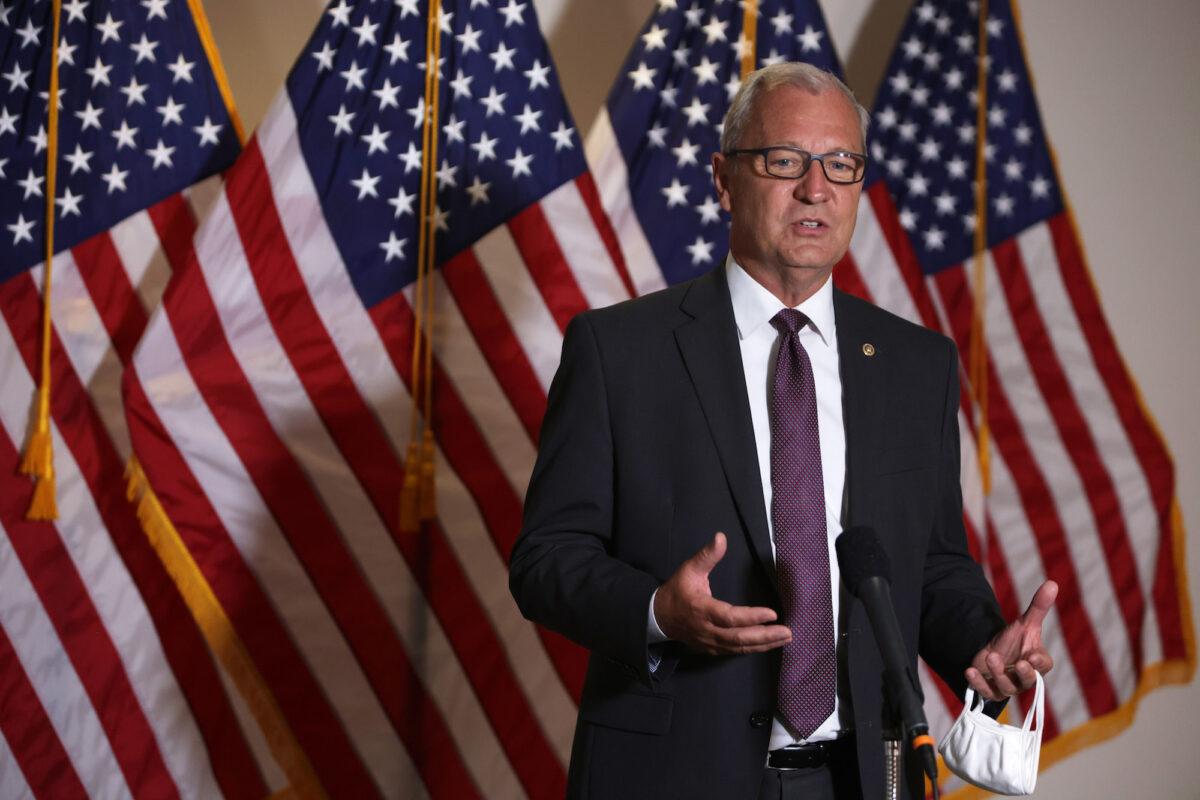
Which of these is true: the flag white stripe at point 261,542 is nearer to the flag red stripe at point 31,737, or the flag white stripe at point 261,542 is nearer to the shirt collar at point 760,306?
the flag red stripe at point 31,737

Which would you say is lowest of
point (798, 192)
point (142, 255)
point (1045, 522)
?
point (1045, 522)

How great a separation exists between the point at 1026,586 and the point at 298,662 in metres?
1.91

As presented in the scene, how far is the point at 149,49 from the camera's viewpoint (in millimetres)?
2832

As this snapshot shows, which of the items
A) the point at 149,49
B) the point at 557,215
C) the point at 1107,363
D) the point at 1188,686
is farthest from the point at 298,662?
the point at 1188,686

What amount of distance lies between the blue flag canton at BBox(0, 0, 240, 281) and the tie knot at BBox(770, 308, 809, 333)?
1.82m

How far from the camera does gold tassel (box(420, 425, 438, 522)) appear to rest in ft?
9.03

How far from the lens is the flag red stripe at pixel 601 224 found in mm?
2844

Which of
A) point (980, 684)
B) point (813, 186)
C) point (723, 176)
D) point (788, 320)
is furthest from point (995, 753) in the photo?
point (723, 176)

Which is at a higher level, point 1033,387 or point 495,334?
point 495,334

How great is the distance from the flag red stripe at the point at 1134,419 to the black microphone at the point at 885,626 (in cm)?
240

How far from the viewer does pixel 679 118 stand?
2938mm

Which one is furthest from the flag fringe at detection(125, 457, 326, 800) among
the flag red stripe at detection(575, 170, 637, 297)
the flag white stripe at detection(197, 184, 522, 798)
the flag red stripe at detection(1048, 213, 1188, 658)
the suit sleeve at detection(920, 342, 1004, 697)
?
the flag red stripe at detection(1048, 213, 1188, 658)

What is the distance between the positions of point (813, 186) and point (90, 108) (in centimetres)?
196

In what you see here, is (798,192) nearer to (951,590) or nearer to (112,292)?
(951,590)
